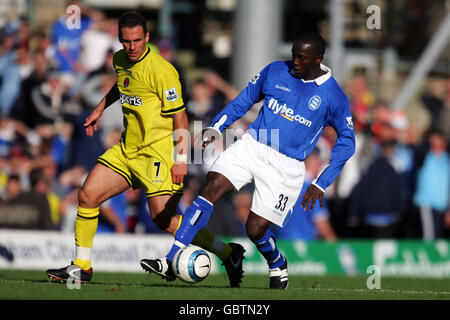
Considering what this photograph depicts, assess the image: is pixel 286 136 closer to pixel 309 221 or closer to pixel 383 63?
pixel 309 221

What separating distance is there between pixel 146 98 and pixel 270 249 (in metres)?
2.02

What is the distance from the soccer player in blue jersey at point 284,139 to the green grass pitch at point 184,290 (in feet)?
2.39

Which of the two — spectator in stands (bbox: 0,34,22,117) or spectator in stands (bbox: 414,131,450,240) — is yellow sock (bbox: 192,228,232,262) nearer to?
spectator in stands (bbox: 414,131,450,240)

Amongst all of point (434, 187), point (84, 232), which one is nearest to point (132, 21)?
point (84, 232)

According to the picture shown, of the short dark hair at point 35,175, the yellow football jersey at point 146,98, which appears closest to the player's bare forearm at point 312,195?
the yellow football jersey at point 146,98

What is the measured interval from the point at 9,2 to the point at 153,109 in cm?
1091

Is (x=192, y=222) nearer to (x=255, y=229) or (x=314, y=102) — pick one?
(x=255, y=229)

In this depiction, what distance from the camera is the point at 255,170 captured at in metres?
10.2

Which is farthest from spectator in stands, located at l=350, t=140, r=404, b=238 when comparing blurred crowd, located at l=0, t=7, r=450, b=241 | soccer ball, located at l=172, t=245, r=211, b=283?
soccer ball, located at l=172, t=245, r=211, b=283

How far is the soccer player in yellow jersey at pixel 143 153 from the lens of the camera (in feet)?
33.8

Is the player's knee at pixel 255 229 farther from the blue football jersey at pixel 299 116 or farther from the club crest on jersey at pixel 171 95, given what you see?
the club crest on jersey at pixel 171 95
